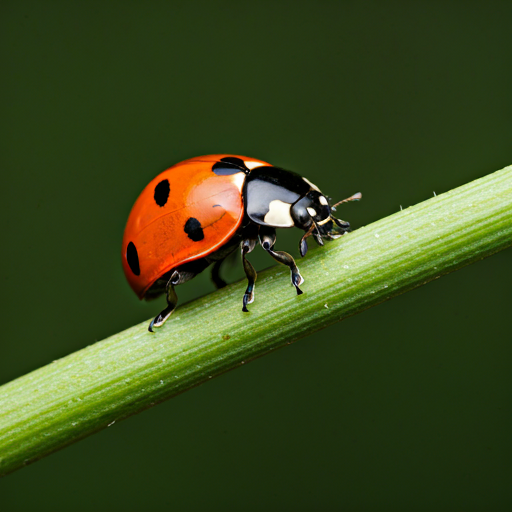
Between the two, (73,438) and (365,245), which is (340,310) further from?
(73,438)

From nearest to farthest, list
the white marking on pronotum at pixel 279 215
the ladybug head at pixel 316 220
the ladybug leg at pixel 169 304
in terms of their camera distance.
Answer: the ladybug leg at pixel 169 304 → the ladybug head at pixel 316 220 → the white marking on pronotum at pixel 279 215

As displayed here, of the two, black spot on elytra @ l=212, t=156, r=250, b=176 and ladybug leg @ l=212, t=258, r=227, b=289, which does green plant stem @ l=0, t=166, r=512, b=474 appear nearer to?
ladybug leg @ l=212, t=258, r=227, b=289

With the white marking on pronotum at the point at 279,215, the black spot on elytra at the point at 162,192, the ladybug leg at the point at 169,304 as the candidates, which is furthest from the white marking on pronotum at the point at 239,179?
the ladybug leg at the point at 169,304

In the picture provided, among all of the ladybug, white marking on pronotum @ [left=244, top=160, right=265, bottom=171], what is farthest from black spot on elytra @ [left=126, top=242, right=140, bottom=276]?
white marking on pronotum @ [left=244, top=160, right=265, bottom=171]

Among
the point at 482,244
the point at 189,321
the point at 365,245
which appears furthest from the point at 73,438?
the point at 482,244

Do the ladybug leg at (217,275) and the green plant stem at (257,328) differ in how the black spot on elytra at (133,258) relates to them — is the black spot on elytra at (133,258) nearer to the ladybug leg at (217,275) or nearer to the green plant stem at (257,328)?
the ladybug leg at (217,275)

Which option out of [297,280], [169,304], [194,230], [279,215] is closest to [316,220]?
[279,215]
